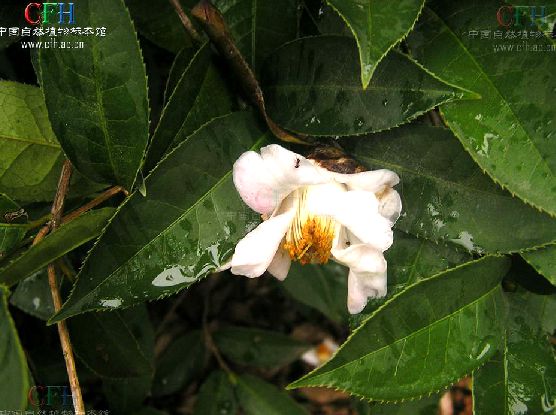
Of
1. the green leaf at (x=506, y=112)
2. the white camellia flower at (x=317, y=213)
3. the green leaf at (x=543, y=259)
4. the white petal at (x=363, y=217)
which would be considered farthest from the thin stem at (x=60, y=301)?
the green leaf at (x=543, y=259)

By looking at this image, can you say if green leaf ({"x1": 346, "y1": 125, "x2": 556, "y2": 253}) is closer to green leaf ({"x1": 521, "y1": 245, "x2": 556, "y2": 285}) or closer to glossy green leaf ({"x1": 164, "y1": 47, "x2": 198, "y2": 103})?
green leaf ({"x1": 521, "y1": 245, "x2": 556, "y2": 285})

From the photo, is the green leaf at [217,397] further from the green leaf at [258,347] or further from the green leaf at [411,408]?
the green leaf at [411,408]

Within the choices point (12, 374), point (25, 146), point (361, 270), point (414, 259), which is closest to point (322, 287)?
point (414, 259)

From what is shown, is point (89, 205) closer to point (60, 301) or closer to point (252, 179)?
point (60, 301)

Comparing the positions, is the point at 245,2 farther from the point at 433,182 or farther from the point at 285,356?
the point at 285,356

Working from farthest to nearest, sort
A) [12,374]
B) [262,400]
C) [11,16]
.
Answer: [262,400] < [11,16] < [12,374]

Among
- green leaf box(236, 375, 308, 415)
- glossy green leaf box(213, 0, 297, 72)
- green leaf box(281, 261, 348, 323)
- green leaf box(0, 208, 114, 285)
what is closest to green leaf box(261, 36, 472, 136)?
glossy green leaf box(213, 0, 297, 72)
